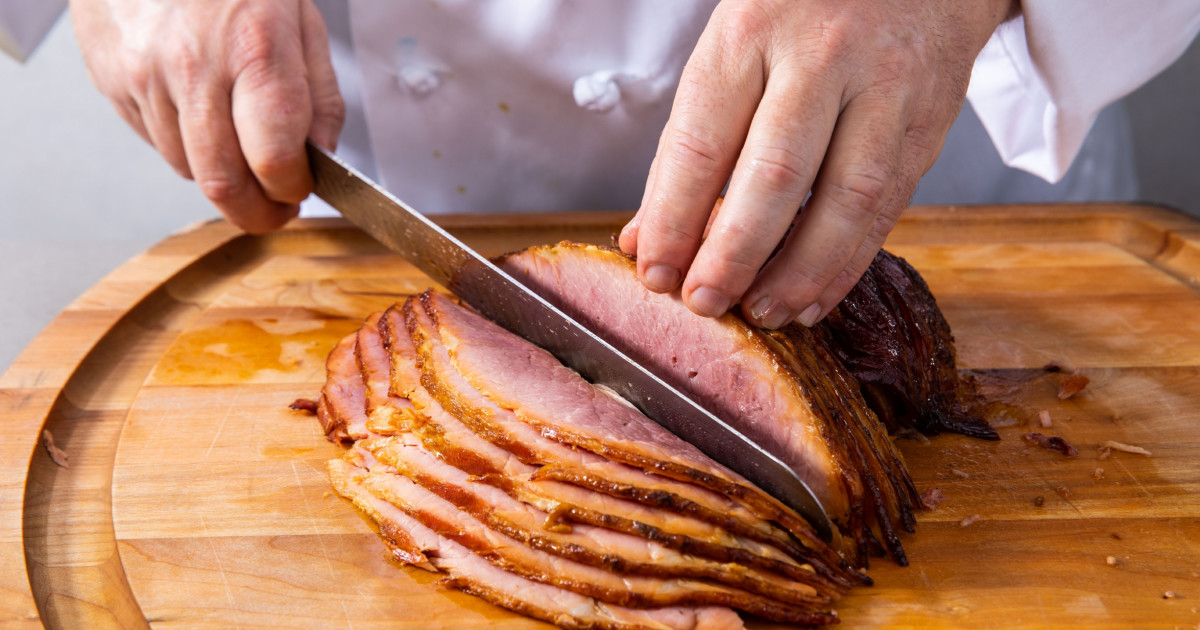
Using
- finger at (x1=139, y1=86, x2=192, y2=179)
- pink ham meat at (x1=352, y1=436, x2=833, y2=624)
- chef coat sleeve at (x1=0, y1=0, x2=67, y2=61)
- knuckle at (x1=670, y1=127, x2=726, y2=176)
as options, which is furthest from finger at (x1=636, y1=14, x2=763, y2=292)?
chef coat sleeve at (x1=0, y1=0, x2=67, y2=61)

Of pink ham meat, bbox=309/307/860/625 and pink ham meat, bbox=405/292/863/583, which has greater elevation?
pink ham meat, bbox=405/292/863/583

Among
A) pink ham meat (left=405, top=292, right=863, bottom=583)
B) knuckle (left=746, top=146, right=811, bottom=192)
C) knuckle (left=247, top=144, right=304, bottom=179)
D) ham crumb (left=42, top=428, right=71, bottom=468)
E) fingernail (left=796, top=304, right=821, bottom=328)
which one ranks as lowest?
ham crumb (left=42, top=428, right=71, bottom=468)

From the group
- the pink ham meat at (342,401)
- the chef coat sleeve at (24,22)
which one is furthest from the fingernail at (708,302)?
the chef coat sleeve at (24,22)

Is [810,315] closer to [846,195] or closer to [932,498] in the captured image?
[846,195]

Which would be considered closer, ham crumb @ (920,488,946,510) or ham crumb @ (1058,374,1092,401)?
ham crumb @ (920,488,946,510)

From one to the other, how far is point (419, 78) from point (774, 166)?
6.90 feet

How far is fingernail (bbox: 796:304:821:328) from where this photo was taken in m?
2.18

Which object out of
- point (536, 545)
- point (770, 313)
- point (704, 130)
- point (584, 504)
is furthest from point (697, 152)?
point (536, 545)

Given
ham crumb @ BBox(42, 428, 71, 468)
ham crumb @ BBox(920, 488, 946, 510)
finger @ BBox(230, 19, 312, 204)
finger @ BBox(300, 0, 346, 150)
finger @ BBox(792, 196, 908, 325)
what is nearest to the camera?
finger @ BBox(792, 196, 908, 325)

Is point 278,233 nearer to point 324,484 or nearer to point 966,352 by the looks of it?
point 324,484

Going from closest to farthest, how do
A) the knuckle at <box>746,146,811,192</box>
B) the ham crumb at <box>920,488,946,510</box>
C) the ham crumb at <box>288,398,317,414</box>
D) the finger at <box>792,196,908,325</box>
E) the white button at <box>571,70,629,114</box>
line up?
the knuckle at <box>746,146,811,192</box>
the finger at <box>792,196,908,325</box>
the ham crumb at <box>920,488,946,510</box>
the ham crumb at <box>288,398,317,414</box>
the white button at <box>571,70,629,114</box>

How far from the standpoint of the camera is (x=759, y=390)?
2.25 meters

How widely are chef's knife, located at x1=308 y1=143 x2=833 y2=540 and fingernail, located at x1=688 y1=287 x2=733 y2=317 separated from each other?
0.24 metres

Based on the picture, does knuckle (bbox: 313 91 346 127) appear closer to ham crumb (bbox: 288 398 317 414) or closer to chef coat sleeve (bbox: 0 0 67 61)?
ham crumb (bbox: 288 398 317 414)
